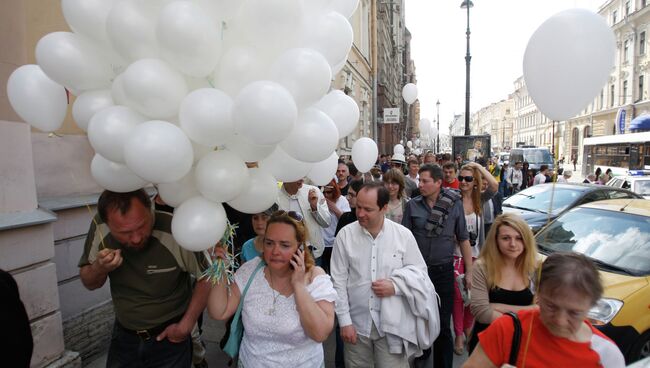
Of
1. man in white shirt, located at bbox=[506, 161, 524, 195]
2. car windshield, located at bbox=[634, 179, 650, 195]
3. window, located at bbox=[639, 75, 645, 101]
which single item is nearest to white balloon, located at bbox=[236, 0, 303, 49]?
car windshield, located at bbox=[634, 179, 650, 195]

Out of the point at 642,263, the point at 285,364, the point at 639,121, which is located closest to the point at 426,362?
the point at 285,364

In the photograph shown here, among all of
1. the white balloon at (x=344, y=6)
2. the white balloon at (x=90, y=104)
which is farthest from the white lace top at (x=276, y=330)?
the white balloon at (x=344, y=6)

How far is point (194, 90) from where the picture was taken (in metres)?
1.76

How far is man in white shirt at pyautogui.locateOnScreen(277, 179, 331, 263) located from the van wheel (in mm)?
2969

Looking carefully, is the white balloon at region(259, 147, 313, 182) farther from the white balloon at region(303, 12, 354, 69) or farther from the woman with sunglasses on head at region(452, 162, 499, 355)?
the woman with sunglasses on head at region(452, 162, 499, 355)

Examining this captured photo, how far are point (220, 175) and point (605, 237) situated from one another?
4.38m

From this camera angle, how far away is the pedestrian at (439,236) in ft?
11.5

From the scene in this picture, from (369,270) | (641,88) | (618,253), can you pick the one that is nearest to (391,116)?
(618,253)

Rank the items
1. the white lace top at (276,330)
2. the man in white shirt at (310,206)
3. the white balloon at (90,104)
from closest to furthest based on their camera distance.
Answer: the white balloon at (90,104) → the white lace top at (276,330) → the man in white shirt at (310,206)

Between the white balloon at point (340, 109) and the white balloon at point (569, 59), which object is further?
the white balloon at point (569, 59)

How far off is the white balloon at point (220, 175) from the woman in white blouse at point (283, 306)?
0.41m

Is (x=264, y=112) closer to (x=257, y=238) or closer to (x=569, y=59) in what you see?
(x=257, y=238)

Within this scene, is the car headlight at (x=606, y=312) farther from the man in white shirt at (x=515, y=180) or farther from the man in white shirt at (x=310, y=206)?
the man in white shirt at (x=515, y=180)

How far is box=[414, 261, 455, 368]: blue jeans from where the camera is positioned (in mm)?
3486
